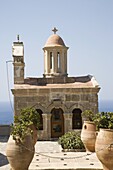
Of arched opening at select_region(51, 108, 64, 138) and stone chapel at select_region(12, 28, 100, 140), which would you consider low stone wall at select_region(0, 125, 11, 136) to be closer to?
stone chapel at select_region(12, 28, 100, 140)

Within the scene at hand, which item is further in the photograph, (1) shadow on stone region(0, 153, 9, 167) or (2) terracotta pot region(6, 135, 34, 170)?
(1) shadow on stone region(0, 153, 9, 167)

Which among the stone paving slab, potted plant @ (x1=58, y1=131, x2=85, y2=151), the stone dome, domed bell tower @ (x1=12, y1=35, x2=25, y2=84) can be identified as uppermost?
the stone dome

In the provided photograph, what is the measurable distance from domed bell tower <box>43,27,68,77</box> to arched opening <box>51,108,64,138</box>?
272 cm

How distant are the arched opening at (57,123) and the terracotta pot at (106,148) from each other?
12.1 meters

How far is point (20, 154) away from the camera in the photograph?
12.6 meters

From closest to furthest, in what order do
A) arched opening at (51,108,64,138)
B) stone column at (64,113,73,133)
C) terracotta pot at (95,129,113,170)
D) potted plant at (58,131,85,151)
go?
terracotta pot at (95,129,113,170) < potted plant at (58,131,85,151) < stone column at (64,113,73,133) < arched opening at (51,108,64,138)

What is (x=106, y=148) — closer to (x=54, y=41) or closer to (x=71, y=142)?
(x=71, y=142)

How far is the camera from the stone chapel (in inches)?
934

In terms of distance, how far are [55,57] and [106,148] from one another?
46.7 ft

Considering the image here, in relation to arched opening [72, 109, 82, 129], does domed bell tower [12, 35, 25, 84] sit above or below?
above

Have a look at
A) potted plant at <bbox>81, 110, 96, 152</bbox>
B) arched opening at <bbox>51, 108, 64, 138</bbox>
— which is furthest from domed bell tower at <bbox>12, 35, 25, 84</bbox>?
potted plant at <bbox>81, 110, 96, 152</bbox>

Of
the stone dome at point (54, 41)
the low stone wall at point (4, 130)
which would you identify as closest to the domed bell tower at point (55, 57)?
the stone dome at point (54, 41)

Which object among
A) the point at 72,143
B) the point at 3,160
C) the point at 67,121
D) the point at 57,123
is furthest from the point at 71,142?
the point at 57,123

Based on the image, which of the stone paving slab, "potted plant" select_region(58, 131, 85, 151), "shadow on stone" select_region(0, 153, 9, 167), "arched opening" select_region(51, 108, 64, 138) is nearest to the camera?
the stone paving slab
